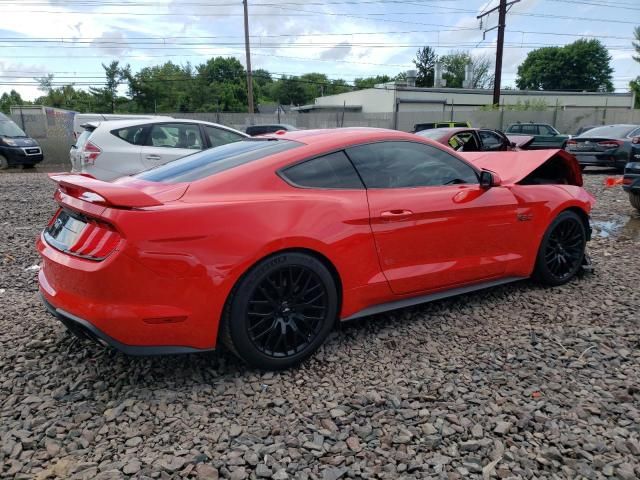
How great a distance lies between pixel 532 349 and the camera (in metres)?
3.19

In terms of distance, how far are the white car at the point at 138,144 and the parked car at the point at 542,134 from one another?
47.0 feet

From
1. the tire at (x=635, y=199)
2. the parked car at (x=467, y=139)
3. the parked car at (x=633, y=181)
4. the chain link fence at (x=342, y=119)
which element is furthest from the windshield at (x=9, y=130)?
the tire at (x=635, y=199)

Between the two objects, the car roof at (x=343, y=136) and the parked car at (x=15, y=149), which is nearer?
the car roof at (x=343, y=136)

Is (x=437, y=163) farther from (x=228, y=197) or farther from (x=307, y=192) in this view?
(x=228, y=197)

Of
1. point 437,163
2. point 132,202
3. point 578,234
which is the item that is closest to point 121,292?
point 132,202

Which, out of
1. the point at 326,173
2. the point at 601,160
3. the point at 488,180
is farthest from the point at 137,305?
the point at 601,160

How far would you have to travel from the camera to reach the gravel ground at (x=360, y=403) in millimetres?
2172

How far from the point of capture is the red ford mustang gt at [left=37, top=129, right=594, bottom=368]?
2465 millimetres

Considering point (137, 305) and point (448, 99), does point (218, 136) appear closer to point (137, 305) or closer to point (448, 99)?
point (137, 305)

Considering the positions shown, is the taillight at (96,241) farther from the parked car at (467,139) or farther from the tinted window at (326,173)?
the parked car at (467,139)

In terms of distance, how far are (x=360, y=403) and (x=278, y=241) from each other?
3.18 ft

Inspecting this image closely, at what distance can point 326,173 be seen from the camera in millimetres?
3117

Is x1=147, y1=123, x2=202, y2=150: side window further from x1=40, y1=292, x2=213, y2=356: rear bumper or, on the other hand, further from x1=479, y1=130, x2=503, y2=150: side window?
x1=479, y1=130, x2=503, y2=150: side window

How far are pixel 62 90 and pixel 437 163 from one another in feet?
252
